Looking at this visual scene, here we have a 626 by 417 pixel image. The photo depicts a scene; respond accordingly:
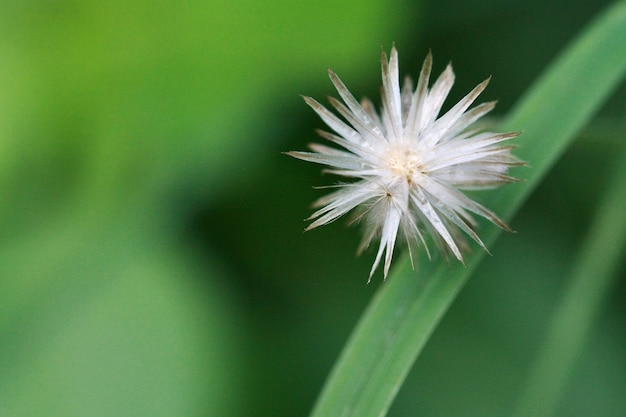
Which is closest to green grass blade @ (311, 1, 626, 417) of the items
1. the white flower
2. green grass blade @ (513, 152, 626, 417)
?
the white flower

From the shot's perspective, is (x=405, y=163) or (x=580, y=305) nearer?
(x=405, y=163)

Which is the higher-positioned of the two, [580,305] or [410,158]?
[580,305]

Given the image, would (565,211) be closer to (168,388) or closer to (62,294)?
(168,388)

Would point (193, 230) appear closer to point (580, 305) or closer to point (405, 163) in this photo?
point (580, 305)

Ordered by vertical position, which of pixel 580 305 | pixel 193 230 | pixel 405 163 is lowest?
pixel 193 230

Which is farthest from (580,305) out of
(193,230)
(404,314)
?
(193,230)

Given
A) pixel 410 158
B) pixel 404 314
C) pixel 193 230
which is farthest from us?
pixel 193 230

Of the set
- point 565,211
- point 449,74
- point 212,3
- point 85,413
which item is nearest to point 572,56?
point 449,74
